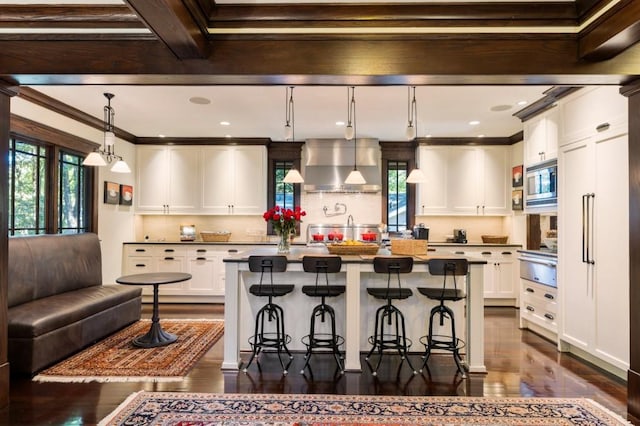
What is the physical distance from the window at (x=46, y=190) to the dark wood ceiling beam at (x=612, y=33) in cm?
515

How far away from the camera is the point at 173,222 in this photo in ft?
21.2

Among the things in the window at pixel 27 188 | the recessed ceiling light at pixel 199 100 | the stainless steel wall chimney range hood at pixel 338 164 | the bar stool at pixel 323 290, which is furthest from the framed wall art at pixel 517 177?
the window at pixel 27 188

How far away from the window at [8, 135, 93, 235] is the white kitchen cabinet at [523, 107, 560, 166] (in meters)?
5.78

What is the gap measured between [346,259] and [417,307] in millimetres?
933

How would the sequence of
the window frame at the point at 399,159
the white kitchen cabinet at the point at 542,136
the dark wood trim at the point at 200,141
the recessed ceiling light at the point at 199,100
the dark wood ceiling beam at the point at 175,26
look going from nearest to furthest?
the dark wood ceiling beam at the point at 175,26
the white kitchen cabinet at the point at 542,136
the recessed ceiling light at the point at 199,100
the dark wood trim at the point at 200,141
the window frame at the point at 399,159

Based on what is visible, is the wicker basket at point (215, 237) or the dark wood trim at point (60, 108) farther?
the wicker basket at point (215, 237)

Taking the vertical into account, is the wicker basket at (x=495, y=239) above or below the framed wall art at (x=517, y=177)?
below

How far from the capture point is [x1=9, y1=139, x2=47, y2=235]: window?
3.92 m

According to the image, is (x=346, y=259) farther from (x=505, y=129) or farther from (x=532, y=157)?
(x=505, y=129)

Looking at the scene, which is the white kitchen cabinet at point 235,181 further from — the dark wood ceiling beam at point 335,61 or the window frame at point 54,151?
the dark wood ceiling beam at point 335,61

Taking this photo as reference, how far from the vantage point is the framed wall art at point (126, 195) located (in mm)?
Answer: 5727

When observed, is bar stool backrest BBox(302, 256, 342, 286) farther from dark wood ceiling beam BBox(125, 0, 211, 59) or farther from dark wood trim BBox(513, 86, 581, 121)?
dark wood trim BBox(513, 86, 581, 121)

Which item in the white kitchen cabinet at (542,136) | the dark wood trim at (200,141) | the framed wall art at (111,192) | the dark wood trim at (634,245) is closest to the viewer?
the dark wood trim at (634,245)

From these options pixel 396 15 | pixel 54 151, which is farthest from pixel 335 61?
pixel 54 151
